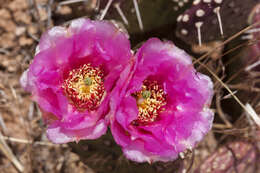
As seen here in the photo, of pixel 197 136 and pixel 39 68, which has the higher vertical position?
pixel 39 68

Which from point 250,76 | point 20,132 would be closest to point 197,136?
point 250,76

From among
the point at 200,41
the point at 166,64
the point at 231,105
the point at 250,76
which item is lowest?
the point at 231,105

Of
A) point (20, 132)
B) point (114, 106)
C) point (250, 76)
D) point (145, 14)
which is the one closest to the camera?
point (114, 106)

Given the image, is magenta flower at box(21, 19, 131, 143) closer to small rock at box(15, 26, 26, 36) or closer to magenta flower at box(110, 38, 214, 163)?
magenta flower at box(110, 38, 214, 163)

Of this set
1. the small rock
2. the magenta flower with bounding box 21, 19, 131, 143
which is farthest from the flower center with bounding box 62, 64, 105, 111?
the small rock

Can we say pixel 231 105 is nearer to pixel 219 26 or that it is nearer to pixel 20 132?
pixel 219 26

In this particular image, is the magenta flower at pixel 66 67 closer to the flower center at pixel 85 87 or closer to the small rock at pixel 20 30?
the flower center at pixel 85 87

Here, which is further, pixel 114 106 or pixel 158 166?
pixel 158 166

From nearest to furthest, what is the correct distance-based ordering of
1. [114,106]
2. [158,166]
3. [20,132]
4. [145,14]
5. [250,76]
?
[114,106]
[158,166]
[145,14]
[250,76]
[20,132]
